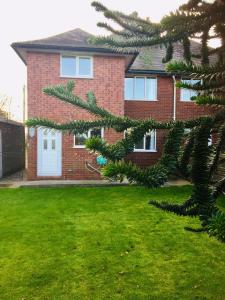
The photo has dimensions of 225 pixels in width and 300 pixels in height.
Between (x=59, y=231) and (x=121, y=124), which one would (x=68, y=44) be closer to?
(x=59, y=231)

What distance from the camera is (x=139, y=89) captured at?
62.8 ft

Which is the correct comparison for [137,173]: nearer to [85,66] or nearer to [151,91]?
[85,66]

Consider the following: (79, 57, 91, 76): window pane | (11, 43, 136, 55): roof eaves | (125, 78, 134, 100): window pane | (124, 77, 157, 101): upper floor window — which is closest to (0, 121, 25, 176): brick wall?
(11, 43, 136, 55): roof eaves

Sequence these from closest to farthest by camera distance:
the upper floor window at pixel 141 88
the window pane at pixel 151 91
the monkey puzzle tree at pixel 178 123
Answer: the monkey puzzle tree at pixel 178 123 < the upper floor window at pixel 141 88 < the window pane at pixel 151 91

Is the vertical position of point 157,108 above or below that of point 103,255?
above

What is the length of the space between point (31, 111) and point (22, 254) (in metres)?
10.6

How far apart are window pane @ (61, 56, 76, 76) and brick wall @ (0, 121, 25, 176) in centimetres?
469

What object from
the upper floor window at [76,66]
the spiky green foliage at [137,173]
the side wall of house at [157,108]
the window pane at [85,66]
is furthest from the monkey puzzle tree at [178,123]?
the side wall of house at [157,108]

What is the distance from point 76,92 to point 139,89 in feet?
13.9

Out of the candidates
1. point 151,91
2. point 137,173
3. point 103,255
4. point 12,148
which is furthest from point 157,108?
point 137,173

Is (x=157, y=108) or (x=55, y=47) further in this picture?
(x=157, y=108)

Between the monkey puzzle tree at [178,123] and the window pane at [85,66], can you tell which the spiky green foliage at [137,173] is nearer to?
the monkey puzzle tree at [178,123]

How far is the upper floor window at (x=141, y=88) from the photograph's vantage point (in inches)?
746

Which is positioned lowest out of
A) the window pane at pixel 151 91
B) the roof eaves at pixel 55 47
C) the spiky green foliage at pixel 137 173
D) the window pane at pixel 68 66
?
the spiky green foliage at pixel 137 173
